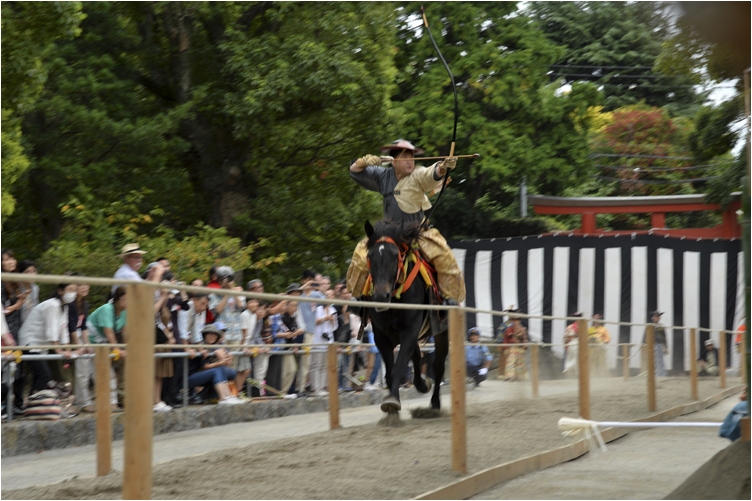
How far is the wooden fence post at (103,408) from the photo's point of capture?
3533 mm

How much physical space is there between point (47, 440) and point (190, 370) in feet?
2.99

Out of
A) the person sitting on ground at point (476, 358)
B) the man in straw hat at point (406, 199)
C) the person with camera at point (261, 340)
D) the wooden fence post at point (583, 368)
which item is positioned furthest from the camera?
the man in straw hat at point (406, 199)

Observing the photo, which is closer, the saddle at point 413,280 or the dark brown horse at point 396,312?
the dark brown horse at point 396,312

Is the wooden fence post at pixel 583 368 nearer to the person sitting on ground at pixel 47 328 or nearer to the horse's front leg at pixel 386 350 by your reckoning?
the horse's front leg at pixel 386 350

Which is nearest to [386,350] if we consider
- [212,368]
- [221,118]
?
[212,368]

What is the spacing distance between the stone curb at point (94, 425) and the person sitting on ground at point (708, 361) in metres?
9.18

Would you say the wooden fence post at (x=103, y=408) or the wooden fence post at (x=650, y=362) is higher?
the wooden fence post at (x=103, y=408)

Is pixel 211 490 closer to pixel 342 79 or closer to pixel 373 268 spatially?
pixel 373 268

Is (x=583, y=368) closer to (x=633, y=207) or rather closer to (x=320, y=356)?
(x=320, y=356)

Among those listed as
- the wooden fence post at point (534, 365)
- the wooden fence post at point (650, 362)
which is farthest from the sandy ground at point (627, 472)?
the wooden fence post at point (650, 362)

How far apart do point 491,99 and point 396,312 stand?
18.8 meters

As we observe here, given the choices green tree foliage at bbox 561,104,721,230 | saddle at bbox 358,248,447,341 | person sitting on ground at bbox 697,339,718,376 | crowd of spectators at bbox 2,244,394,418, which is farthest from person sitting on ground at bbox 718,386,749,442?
green tree foliage at bbox 561,104,721,230

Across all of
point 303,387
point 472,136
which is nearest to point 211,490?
point 303,387

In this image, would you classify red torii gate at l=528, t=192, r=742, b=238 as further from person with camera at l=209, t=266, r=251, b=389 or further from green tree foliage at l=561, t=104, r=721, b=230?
person with camera at l=209, t=266, r=251, b=389
